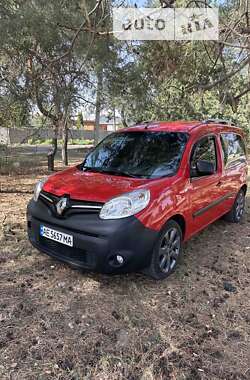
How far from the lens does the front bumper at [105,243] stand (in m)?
2.94

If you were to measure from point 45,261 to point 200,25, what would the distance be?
632 cm

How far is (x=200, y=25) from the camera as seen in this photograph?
24.0 ft

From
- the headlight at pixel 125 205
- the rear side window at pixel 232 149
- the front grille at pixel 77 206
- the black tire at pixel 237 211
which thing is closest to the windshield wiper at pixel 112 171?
the headlight at pixel 125 205

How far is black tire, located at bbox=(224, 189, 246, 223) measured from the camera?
18.3 ft

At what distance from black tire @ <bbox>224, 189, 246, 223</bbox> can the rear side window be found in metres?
0.62

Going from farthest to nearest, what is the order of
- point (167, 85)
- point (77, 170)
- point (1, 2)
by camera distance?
point (167, 85) < point (1, 2) < point (77, 170)

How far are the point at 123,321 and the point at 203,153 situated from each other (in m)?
2.37

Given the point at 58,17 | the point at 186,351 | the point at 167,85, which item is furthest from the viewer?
the point at 167,85

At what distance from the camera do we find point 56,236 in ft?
10.6

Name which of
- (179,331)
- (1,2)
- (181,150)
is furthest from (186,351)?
(1,2)

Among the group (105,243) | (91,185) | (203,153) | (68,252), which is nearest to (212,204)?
(203,153)

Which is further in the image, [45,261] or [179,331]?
[45,261]

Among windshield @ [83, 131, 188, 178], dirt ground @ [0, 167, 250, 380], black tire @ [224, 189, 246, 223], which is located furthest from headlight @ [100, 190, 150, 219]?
black tire @ [224, 189, 246, 223]

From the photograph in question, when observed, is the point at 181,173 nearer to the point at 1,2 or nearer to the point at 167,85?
the point at 1,2
